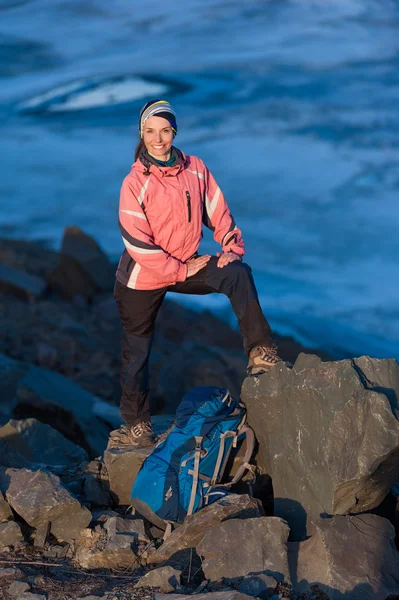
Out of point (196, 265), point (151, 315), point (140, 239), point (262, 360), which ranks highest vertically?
point (140, 239)

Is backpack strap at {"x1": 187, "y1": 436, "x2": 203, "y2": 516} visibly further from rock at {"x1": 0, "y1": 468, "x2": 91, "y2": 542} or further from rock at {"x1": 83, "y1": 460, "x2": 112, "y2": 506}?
rock at {"x1": 83, "y1": 460, "x2": 112, "y2": 506}

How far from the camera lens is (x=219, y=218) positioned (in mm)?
4938

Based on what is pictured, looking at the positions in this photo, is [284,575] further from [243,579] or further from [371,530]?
[371,530]

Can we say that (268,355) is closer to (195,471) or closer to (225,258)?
(225,258)

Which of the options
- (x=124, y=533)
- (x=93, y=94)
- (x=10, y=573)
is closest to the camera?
(x=10, y=573)

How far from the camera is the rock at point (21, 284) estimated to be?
41.0 ft

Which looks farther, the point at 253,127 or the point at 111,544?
the point at 253,127

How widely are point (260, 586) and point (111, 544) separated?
2.60 feet

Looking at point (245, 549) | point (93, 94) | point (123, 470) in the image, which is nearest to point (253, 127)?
point (93, 94)

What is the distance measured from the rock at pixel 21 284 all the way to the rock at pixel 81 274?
28cm

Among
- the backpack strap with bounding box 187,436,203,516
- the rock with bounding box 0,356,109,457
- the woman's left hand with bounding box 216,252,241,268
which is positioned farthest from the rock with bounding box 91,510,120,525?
the rock with bounding box 0,356,109,457

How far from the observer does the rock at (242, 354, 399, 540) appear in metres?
4.03

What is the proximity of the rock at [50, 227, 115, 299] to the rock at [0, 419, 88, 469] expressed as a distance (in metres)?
6.78

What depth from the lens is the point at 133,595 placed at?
378cm
